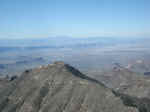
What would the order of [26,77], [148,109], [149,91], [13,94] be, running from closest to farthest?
[148,109]
[13,94]
[26,77]
[149,91]

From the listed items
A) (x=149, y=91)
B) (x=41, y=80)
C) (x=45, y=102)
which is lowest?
(x=149, y=91)

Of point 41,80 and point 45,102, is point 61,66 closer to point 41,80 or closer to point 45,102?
point 41,80

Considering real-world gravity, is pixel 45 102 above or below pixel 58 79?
below

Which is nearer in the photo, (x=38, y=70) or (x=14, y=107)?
(x=14, y=107)

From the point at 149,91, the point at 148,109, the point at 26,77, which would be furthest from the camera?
the point at 149,91

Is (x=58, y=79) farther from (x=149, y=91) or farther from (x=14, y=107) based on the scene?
(x=149, y=91)

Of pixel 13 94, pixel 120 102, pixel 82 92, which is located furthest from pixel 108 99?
pixel 13 94
